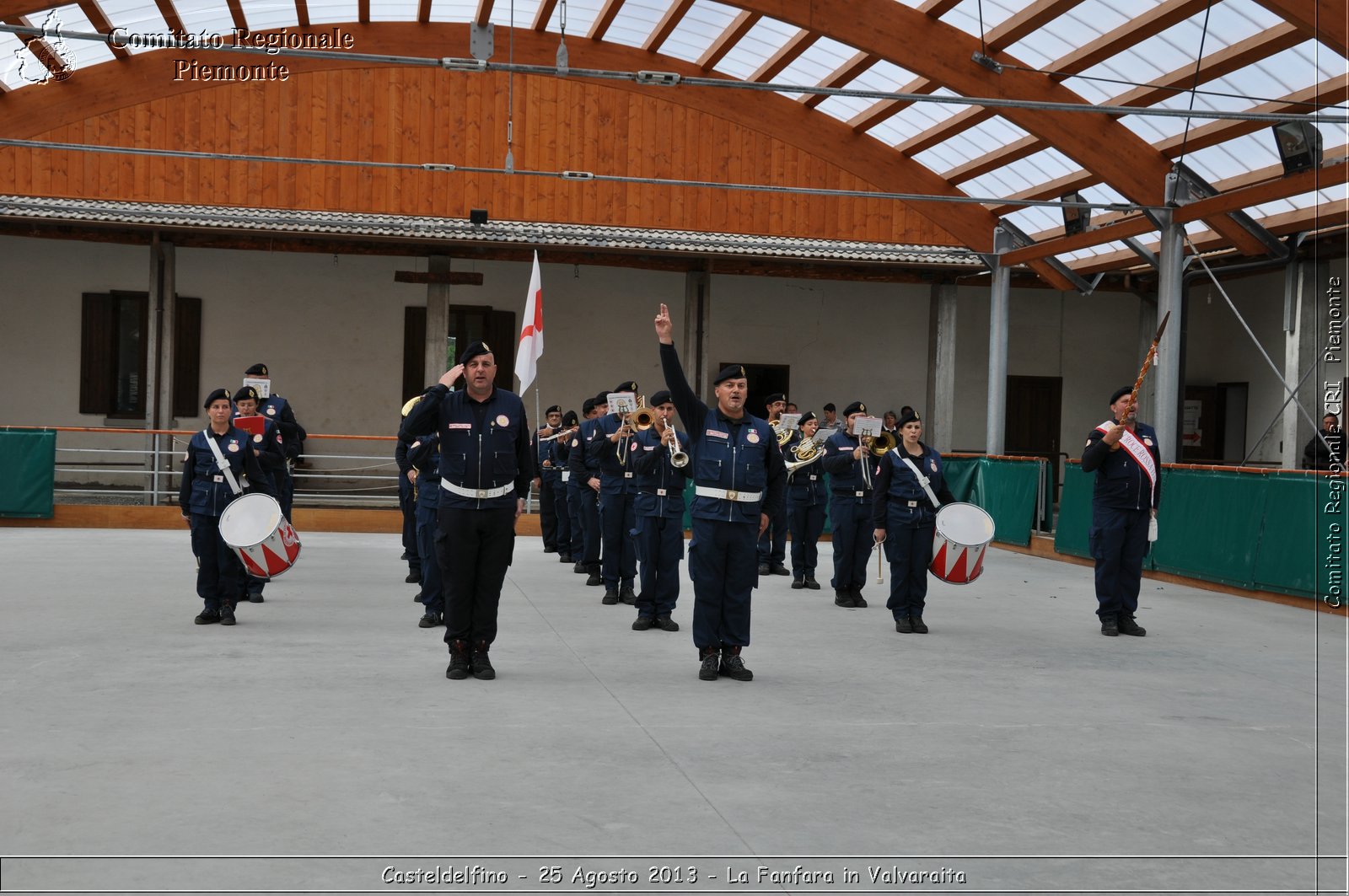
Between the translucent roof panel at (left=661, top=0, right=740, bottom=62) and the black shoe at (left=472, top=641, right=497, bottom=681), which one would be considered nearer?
the black shoe at (left=472, top=641, right=497, bottom=681)

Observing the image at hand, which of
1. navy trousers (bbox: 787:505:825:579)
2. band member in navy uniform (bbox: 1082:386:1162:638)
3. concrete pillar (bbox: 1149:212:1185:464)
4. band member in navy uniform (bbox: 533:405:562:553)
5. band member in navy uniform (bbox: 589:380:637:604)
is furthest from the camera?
concrete pillar (bbox: 1149:212:1185:464)

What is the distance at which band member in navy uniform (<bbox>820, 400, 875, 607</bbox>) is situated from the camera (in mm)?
11766

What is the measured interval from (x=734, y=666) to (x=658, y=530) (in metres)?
2.61

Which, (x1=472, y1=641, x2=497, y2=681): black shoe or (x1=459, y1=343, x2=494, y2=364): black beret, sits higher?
(x1=459, y1=343, x2=494, y2=364): black beret

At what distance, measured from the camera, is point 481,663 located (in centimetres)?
734

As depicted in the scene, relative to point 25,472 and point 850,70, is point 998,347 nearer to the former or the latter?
point 850,70

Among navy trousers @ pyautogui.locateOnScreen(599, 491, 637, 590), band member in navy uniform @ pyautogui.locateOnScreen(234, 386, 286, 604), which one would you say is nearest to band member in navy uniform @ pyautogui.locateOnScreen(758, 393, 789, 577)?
navy trousers @ pyautogui.locateOnScreen(599, 491, 637, 590)

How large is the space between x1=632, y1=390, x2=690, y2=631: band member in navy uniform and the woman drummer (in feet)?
5.36

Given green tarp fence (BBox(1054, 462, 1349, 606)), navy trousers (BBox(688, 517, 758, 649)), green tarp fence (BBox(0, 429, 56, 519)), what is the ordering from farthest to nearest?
green tarp fence (BBox(0, 429, 56, 519)) < green tarp fence (BBox(1054, 462, 1349, 606)) < navy trousers (BBox(688, 517, 758, 649))

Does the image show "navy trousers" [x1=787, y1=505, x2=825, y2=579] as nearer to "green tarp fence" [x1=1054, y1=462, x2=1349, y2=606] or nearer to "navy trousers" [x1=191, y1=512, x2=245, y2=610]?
"green tarp fence" [x1=1054, y1=462, x2=1349, y2=606]

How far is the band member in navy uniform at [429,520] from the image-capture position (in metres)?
9.23

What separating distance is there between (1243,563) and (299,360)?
1598 cm

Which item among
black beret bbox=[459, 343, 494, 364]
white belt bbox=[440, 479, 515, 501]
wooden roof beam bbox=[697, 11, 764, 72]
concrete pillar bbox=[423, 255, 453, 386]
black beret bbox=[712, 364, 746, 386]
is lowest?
white belt bbox=[440, 479, 515, 501]

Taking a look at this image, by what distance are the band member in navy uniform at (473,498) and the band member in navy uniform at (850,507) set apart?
507 cm
